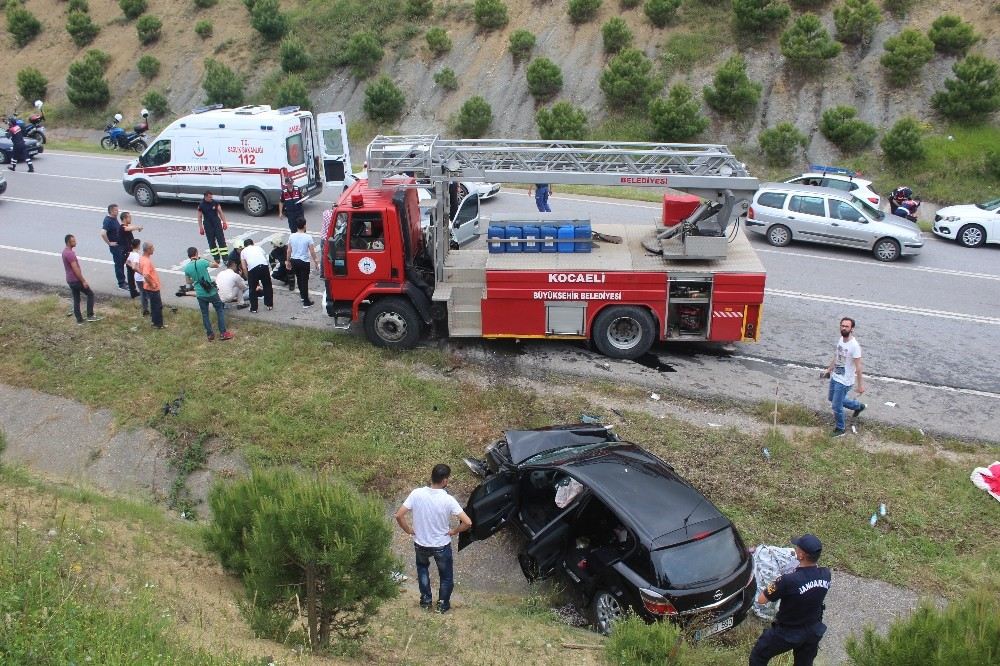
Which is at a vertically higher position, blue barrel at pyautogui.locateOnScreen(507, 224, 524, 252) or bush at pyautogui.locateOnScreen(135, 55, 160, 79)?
bush at pyautogui.locateOnScreen(135, 55, 160, 79)

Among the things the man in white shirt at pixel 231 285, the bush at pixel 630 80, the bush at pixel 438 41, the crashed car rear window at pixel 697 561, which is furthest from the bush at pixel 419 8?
the crashed car rear window at pixel 697 561

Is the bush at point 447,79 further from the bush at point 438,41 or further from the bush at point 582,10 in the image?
the bush at point 582,10

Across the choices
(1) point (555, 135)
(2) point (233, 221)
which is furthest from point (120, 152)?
(1) point (555, 135)

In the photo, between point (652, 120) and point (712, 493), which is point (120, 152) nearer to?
point (652, 120)

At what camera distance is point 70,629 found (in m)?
5.11

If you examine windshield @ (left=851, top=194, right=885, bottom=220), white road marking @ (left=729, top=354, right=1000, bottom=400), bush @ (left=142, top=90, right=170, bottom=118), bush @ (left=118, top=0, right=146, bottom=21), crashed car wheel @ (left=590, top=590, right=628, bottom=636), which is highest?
bush @ (left=118, top=0, right=146, bottom=21)

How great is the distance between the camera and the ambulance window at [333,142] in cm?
2106

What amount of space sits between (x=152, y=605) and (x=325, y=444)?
4.74 m

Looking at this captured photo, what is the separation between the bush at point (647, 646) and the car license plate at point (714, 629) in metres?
1.12

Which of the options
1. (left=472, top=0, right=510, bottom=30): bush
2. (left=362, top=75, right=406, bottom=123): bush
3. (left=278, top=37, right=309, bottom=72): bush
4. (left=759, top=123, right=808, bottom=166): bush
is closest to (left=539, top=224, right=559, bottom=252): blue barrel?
(left=759, top=123, right=808, bottom=166): bush

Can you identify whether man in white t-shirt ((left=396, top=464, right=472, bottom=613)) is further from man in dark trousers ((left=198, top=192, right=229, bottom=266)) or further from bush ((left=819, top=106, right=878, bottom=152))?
bush ((left=819, top=106, right=878, bottom=152))

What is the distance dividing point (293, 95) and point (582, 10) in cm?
1162

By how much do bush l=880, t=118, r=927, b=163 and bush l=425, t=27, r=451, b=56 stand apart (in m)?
16.9

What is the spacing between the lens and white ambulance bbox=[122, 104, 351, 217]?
19.7 m
